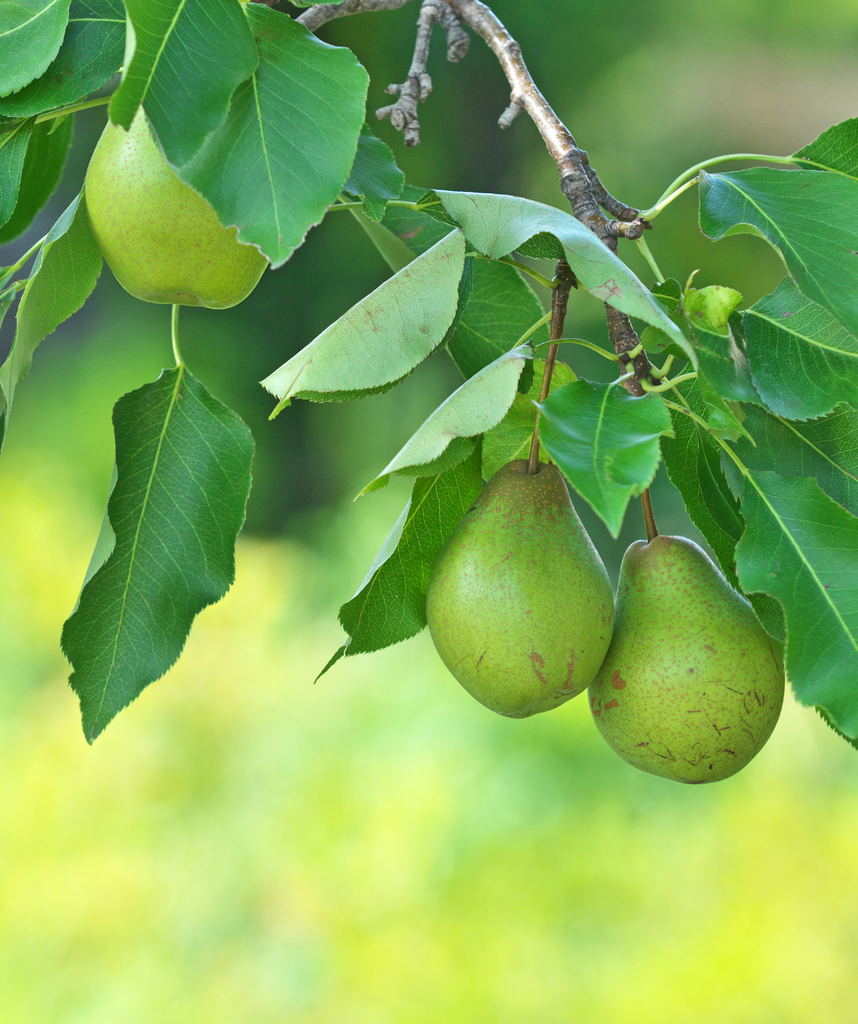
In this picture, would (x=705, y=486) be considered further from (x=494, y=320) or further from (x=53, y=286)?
(x=53, y=286)

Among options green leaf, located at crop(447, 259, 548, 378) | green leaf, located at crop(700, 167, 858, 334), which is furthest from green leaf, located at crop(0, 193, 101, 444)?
green leaf, located at crop(700, 167, 858, 334)

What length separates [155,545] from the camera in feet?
1.83

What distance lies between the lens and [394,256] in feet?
2.17

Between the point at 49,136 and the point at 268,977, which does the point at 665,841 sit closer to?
the point at 268,977

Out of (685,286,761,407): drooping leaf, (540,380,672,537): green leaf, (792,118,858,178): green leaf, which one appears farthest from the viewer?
(792,118,858,178): green leaf

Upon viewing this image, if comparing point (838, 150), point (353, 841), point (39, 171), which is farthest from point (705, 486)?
point (353, 841)

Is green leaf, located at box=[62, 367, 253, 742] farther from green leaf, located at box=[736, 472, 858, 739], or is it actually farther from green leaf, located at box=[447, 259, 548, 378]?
green leaf, located at box=[736, 472, 858, 739]

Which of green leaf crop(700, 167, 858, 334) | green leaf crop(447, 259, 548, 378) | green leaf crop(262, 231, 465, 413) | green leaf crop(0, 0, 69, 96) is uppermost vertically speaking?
green leaf crop(0, 0, 69, 96)

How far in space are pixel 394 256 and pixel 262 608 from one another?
5.65 ft

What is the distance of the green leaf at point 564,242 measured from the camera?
36 cm

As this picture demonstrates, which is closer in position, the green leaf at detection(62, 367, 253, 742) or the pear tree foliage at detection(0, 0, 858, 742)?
the pear tree foliage at detection(0, 0, 858, 742)

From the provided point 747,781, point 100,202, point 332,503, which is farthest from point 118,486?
point 332,503

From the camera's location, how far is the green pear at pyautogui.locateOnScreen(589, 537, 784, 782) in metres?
0.45

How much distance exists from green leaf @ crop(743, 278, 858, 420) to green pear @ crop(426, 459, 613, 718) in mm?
128
